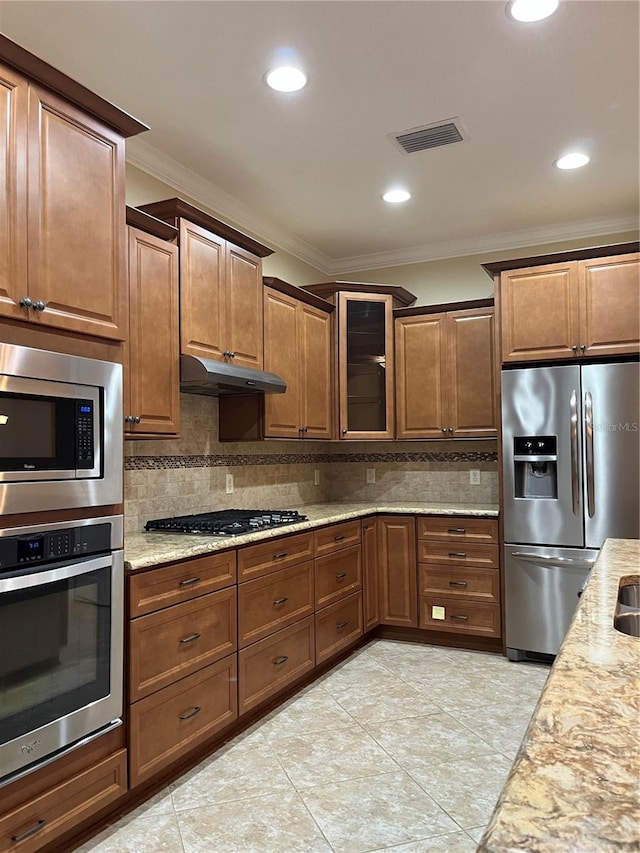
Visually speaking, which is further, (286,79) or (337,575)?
(337,575)

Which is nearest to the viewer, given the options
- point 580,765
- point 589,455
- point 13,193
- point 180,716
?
point 580,765

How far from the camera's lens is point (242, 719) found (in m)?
2.97

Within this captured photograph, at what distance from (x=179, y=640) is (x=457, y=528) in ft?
7.29

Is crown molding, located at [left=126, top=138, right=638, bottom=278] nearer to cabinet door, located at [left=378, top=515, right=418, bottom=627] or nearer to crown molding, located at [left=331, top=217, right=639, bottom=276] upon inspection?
crown molding, located at [left=331, top=217, right=639, bottom=276]

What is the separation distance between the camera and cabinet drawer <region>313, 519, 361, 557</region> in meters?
3.61

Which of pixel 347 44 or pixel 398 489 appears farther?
pixel 398 489

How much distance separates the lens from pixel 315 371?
4375 mm

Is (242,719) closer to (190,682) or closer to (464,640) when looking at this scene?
(190,682)

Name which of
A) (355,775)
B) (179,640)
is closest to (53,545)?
(179,640)

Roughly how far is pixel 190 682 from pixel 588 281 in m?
3.15

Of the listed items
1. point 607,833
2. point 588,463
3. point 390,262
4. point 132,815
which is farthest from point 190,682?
point 390,262

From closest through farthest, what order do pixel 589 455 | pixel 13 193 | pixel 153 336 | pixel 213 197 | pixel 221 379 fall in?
1. pixel 13 193
2. pixel 153 336
3. pixel 221 379
4. pixel 589 455
5. pixel 213 197

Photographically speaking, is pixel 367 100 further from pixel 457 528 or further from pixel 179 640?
pixel 457 528

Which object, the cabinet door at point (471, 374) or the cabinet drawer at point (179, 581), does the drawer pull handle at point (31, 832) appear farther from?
the cabinet door at point (471, 374)
